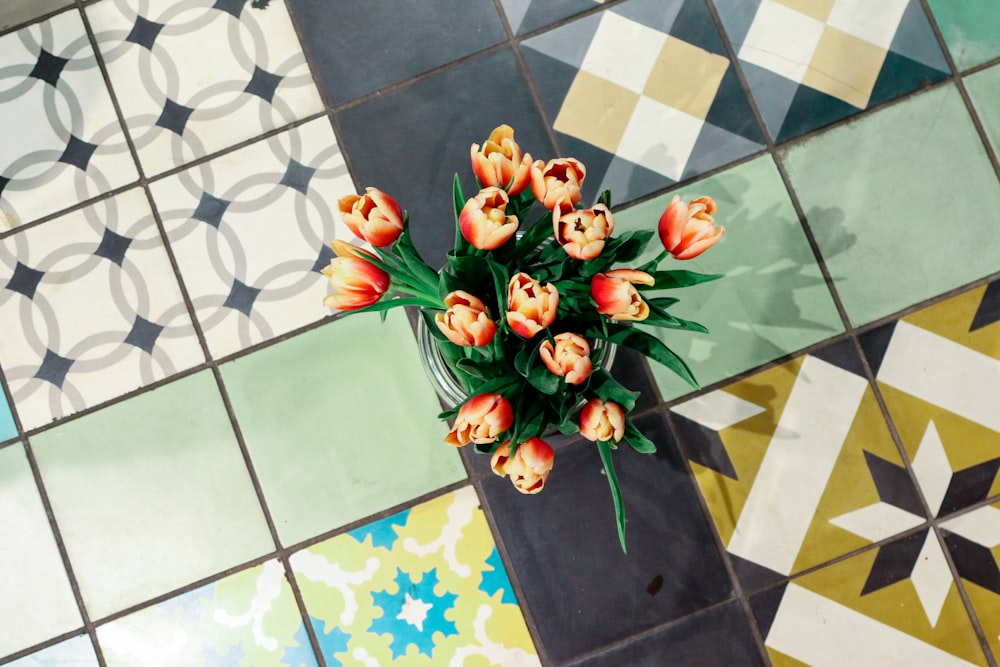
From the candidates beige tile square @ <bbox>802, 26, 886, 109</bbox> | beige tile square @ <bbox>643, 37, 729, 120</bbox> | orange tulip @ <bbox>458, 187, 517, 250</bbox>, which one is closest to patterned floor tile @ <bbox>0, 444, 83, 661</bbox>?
orange tulip @ <bbox>458, 187, 517, 250</bbox>

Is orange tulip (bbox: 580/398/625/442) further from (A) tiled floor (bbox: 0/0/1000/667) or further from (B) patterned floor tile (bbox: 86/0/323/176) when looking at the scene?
(B) patterned floor tile (bbox: 86/0/323/176)

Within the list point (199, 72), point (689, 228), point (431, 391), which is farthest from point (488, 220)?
point (199, 72)

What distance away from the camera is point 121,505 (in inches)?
45.3

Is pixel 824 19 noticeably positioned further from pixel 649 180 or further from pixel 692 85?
pixel 649 180

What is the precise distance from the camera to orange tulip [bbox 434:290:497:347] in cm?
63

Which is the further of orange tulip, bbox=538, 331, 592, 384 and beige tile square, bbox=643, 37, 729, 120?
beige tile square, bbox=643, 37, 729, 120

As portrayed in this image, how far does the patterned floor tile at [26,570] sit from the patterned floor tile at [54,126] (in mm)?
393

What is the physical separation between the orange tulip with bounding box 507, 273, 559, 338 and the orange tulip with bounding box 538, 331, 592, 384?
0.02m

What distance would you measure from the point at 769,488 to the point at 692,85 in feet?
2.04

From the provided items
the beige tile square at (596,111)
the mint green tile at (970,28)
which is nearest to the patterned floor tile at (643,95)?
the beige tile square at (596,111)

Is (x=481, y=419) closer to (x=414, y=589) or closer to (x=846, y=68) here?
(x=414, y=589)

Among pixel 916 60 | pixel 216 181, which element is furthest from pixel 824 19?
pixel 216 181

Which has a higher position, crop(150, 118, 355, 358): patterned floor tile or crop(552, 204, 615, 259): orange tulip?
crop(150, 118, 355, 358): patterned floor tile

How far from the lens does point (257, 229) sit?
1.18 meters
